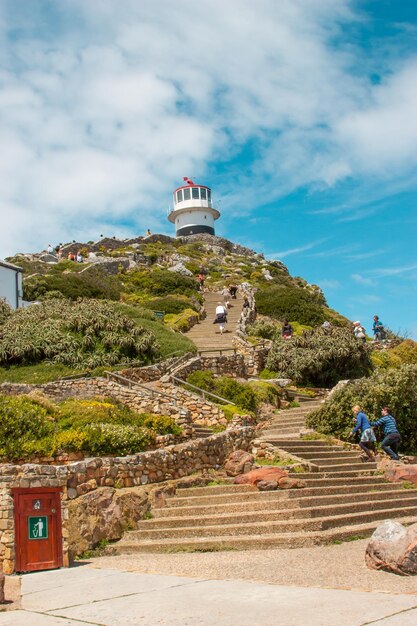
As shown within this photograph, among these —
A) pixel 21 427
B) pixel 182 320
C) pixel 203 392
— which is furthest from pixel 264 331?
pixel 21 427

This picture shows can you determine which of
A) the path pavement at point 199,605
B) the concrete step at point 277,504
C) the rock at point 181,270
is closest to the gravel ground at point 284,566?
the path pavement at point 199,605

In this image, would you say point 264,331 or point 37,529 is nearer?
point 37,529

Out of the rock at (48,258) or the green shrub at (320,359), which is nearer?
the green shrub at (320,359)

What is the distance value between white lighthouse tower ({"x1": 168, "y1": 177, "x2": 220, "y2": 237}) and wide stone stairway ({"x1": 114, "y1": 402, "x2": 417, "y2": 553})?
206 ft

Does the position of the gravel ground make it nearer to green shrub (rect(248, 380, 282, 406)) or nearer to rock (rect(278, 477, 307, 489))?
rock (rect(278, 477, 307, 489))

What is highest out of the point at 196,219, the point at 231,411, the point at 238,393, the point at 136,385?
the point at 196,219

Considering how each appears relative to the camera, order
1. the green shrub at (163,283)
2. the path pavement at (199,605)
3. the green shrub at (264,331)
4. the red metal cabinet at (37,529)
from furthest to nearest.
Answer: the green shrub at (163,283) < the green shrub at (264,331) < the red metal cabinet at (37,529) < the path pavement at (199,605)

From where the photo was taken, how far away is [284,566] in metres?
9.17

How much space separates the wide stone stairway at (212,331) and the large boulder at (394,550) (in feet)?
61.6

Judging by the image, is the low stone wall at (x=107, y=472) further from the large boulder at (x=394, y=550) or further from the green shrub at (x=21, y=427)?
the large boulder at (x=394, y=550)

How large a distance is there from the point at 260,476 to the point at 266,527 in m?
2.20

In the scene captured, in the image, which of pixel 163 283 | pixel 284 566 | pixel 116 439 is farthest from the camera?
pixel 163 283

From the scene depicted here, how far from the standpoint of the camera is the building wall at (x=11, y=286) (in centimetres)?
3472

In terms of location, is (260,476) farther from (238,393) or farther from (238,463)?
(238,393)
